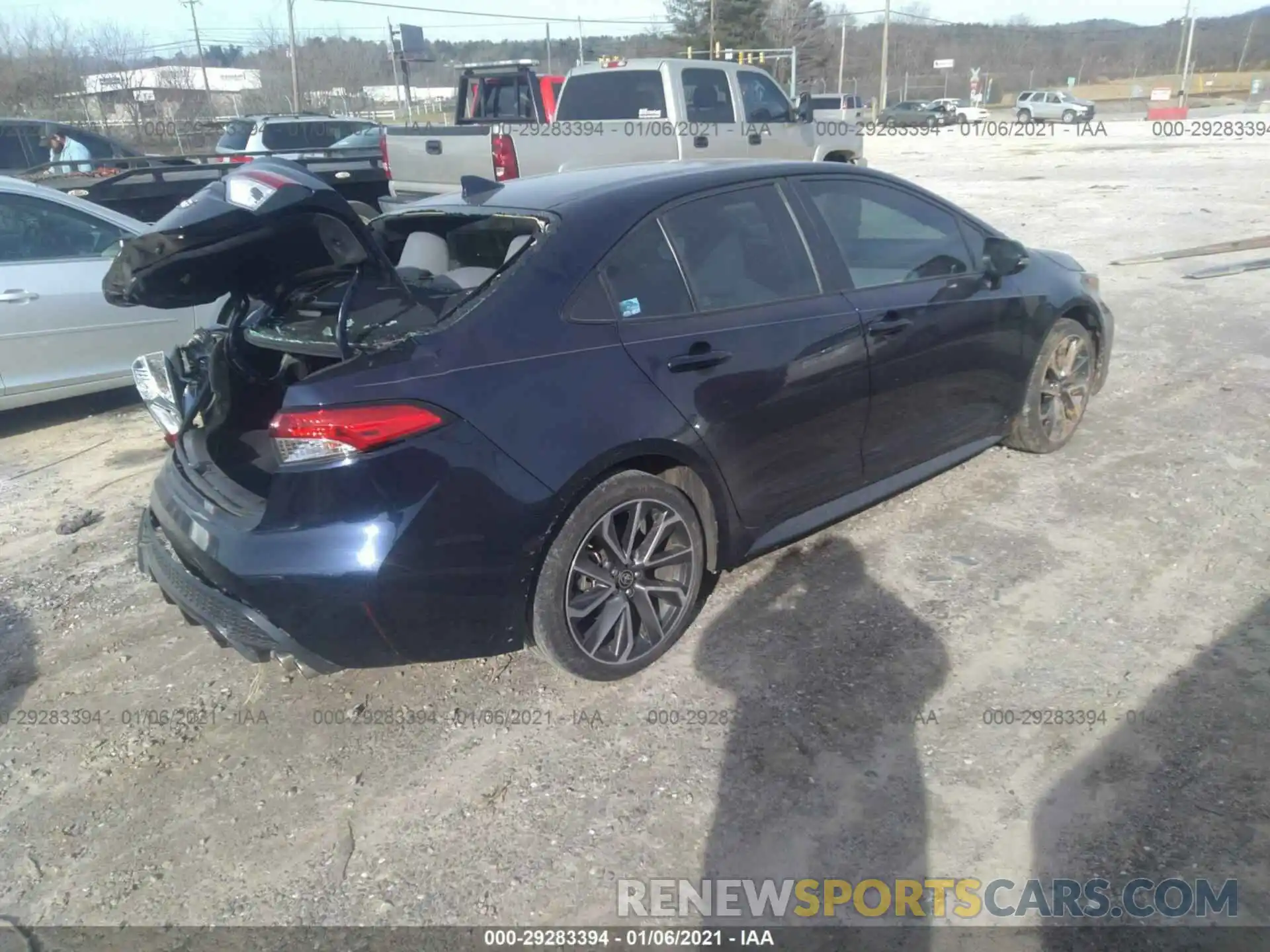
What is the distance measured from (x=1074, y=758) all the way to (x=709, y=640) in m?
1.27

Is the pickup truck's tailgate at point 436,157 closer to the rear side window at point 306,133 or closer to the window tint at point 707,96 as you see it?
the window tint at point 707,96

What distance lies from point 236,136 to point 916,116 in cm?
3903

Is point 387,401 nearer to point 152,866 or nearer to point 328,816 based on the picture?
point 328,816

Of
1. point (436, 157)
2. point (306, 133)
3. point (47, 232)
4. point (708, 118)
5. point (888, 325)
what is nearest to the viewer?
point (888, 325)

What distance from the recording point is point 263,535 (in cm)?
283

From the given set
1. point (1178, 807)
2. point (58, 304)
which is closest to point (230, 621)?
point (1178, 807)

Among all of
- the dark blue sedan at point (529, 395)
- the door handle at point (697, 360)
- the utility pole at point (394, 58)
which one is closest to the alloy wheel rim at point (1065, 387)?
the dark blue sedan at point (529, 395)

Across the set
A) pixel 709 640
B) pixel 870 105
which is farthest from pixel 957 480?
pixel 870 105

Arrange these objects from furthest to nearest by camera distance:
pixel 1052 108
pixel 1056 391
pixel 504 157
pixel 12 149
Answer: pixel 1052 108
pixel 12 149
pixel 504 157
pixel 1056 391

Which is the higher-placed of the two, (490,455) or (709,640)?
(490,455)

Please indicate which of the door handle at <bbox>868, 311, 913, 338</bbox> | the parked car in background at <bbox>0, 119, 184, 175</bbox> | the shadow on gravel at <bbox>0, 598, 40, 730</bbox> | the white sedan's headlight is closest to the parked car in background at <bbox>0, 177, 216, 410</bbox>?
the white sedan's headlight

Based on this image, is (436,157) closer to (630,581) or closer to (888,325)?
(888,325)

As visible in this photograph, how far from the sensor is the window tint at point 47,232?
18.9 feet

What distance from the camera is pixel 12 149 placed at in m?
14.0
